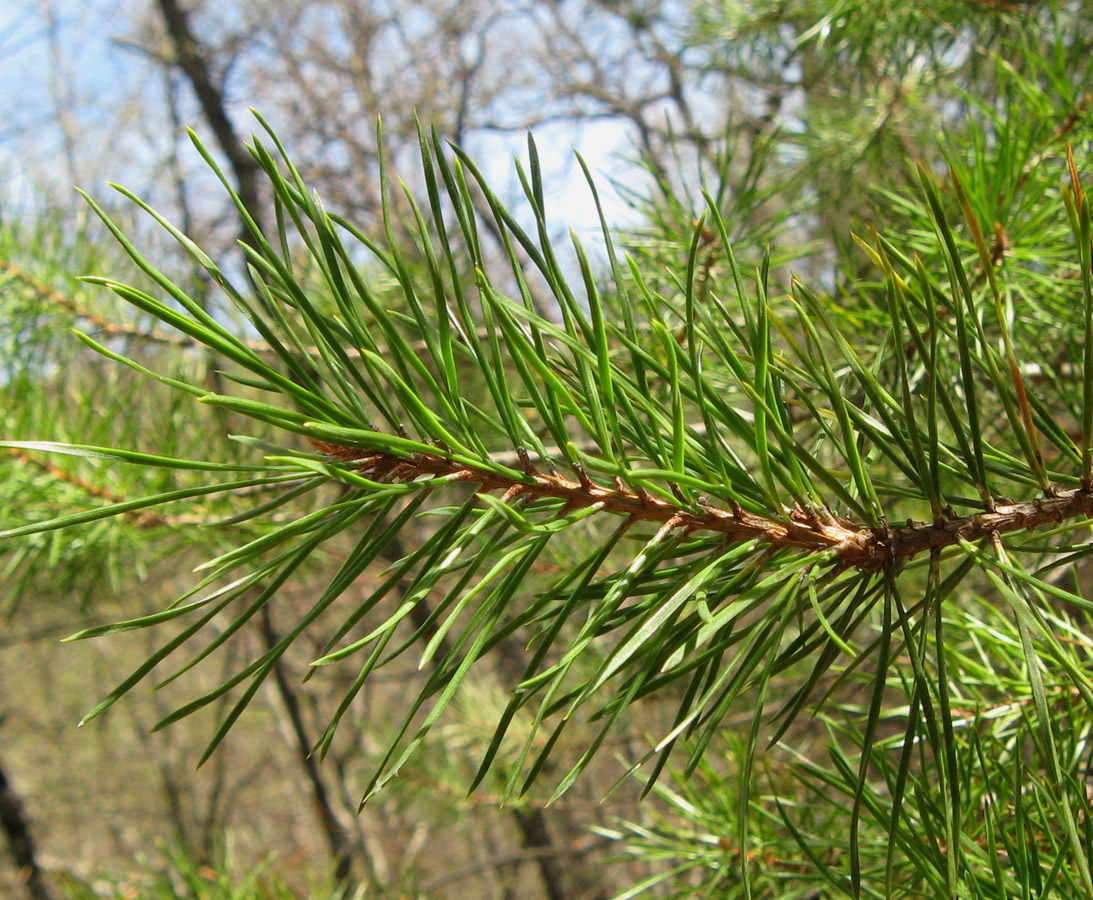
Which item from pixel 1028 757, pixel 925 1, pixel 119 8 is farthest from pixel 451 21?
pixel 1028 757

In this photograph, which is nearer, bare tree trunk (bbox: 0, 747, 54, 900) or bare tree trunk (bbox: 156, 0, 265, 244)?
bare tree trunk (bbox: 156, 0, 265, 244)

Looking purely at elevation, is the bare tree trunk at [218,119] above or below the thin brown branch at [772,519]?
above

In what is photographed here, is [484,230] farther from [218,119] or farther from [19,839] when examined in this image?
[19,839]

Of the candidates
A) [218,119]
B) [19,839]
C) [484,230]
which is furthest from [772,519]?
[484,230]

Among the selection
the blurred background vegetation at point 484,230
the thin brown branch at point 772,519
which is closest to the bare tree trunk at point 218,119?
the blurred background vegetation at point 484,230

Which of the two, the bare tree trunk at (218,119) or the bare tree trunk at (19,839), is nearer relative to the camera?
the bare tree trunk at (218,119)

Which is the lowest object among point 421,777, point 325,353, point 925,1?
point 421,777

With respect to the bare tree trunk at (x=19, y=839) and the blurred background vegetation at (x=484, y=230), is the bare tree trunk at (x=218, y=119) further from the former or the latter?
the bare tree trunk at (x=19, y=839)

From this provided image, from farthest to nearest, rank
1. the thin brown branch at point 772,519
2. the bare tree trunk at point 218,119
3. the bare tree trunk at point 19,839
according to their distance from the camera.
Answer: the bare tree trunk at point 19,839, the bare tree trunk at point 218,119, the thin brown branch at point 772,519

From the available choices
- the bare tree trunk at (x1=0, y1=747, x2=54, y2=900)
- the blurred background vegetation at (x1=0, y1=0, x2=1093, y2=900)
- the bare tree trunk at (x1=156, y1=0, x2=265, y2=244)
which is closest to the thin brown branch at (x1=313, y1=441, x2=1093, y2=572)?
the blurred background vegetation at (x1=0, y1=0, x2=1093, y2=900)

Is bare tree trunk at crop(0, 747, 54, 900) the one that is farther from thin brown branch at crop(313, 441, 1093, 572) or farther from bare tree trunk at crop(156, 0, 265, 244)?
thin brown branch at crop(313, 441, 1093, 572)

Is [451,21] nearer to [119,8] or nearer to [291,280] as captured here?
[119,8]
